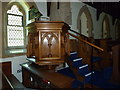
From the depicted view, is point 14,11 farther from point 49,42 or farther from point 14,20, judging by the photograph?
point 49,42

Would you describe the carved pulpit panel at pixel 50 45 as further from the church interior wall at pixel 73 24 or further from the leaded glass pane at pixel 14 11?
the leaded glass pane at pixel 14 11

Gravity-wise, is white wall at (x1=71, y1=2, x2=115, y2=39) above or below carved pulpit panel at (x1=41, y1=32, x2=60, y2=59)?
above

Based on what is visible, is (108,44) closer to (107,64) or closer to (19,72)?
(107,64)

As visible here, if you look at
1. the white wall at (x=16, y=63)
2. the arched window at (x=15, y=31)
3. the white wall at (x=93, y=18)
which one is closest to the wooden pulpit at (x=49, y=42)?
the white wall at (x=16, y=63)

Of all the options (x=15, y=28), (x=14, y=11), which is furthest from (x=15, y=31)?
(x=14, y=11)

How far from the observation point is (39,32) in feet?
7.27

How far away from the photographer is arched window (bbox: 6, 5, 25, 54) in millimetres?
3260

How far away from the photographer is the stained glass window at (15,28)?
3279mm

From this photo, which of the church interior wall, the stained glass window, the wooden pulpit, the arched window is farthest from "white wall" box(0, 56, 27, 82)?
the wooden pulpit

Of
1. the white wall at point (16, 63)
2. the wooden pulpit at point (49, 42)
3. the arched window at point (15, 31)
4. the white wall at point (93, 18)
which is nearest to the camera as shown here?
the wooden pulpit at point (49, 42)

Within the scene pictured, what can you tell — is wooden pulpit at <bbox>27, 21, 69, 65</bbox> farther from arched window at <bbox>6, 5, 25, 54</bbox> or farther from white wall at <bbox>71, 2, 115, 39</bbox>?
white wall at <bbox>71, 2, 115, 39</bbox>

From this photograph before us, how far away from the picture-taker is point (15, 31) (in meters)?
3.41

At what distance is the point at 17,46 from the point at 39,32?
152 centimetres

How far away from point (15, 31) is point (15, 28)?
89 mm
